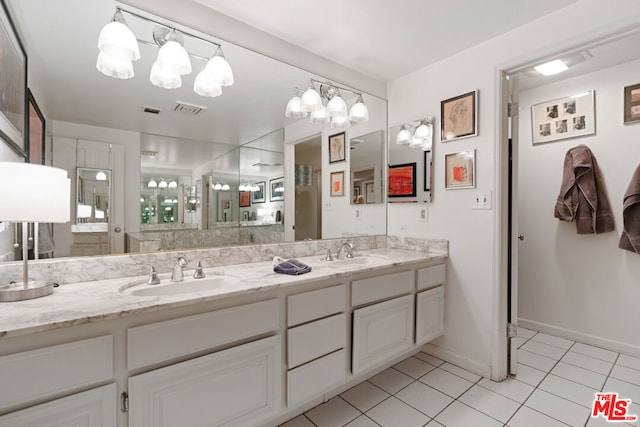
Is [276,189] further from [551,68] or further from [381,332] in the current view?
[551,68]

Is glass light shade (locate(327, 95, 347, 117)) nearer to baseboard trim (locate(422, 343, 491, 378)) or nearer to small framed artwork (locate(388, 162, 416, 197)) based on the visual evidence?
small framed artwork (locate(388, 162, 416, 197))

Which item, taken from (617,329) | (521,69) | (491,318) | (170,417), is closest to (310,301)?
(170,417)

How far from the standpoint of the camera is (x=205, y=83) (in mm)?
1705

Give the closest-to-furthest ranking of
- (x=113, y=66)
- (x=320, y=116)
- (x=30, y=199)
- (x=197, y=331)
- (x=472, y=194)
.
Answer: (x=30, y=199) < (x=197, y=331) < (x=113, y=66) < (x=472, y=194) < (x=320, y=116)

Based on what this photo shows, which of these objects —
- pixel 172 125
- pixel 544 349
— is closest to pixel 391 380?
pixel 544 349

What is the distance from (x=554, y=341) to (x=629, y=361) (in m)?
0.46

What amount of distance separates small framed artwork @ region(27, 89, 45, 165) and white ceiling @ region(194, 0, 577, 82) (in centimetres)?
97

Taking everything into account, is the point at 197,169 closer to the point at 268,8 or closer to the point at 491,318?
the point at 268,8

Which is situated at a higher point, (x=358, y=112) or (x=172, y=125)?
(x=358, y=112)

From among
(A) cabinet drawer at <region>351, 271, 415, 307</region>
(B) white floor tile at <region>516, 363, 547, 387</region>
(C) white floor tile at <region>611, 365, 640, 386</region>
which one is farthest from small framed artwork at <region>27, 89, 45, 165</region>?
(C) white floor tile at <region>611, 365, 640, 386</region>

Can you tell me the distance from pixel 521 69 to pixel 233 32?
1.84 meters

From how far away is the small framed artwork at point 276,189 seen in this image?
84.6 inches

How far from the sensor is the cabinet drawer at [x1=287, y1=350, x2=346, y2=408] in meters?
1.45

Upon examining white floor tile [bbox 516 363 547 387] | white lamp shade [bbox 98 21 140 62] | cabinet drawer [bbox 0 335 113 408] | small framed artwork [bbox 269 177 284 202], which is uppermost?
white lamp shade [bbox 98 21 140 62]
